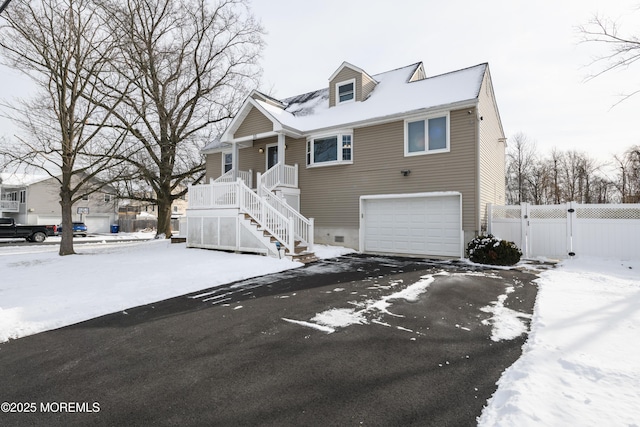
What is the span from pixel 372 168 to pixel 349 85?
4.54 metres

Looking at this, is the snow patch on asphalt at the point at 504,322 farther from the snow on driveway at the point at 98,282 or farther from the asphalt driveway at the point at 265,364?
the snow on driveway at the point at 98,282

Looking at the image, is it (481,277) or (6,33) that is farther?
(6,33)

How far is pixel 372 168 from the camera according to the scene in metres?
12.2

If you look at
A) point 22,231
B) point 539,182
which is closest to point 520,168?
point 539,182

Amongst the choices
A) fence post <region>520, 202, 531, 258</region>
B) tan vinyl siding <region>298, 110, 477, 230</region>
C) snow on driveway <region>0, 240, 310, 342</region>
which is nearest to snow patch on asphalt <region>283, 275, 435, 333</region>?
snow on driveway <region>0, 240, 310, 342</region>

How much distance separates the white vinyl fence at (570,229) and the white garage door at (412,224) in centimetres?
140

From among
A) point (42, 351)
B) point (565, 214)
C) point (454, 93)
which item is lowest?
point (42, 351)

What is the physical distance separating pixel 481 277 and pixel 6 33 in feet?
56.7

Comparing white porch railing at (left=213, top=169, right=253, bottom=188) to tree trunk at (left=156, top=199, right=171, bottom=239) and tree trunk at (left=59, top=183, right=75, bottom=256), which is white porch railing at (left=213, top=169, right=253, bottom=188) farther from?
tree trunk at (left=156, top=199, right=171, bottom=239)

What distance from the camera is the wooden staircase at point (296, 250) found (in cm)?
959

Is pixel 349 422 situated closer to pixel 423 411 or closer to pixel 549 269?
pixel 423 411

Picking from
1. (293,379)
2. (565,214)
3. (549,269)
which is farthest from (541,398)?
(565,214)

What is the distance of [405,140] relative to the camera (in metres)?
11.5

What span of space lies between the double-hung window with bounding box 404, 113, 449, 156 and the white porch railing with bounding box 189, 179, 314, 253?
16.0ft
